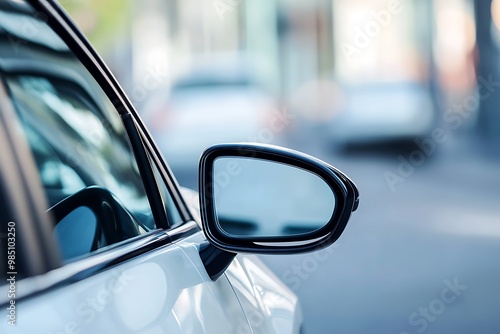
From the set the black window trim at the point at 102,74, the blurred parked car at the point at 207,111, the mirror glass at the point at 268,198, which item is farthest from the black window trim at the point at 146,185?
the blurred parked car at the point at 207,111

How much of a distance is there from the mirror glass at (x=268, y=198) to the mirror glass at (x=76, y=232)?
0.36 m

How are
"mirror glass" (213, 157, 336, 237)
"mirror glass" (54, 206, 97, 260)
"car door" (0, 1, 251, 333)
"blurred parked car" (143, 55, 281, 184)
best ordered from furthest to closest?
"blurred parked car" (143, 55, 281, 184) < "mirror glass" (213, 157, 336, 237) < "mirror glass" (54, 206, 97, 260) < "car door" (0, 1, 251, 333)

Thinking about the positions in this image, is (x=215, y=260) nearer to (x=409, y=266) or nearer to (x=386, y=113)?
(x=409, y=266)

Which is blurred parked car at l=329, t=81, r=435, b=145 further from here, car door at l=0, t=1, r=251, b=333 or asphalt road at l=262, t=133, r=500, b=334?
car door at l=0, t=1, r=251, b=333

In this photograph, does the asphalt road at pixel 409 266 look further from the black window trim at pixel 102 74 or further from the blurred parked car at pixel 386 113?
the blurred parked car at pixel 386 113

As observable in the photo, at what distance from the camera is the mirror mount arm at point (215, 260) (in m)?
2.13

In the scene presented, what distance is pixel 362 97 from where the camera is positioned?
20.7 meters

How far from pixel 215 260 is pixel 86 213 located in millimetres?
335


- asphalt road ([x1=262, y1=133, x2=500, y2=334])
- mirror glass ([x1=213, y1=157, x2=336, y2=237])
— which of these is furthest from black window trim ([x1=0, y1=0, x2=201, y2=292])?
asphalt road ([x1=262, y1=133, x2=500, y2=334])

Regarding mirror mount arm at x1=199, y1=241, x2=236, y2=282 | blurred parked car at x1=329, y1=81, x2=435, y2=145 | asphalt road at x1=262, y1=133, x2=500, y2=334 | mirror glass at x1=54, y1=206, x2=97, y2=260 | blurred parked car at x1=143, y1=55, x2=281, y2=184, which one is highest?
mirror glass at x1=54, y1=206, x2=97, y2=260

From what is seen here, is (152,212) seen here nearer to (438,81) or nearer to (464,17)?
(438,81)

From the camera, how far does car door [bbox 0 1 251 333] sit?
60.1 inches

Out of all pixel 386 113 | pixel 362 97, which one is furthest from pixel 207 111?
pixel 386 113

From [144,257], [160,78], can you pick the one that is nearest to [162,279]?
[144,257]
